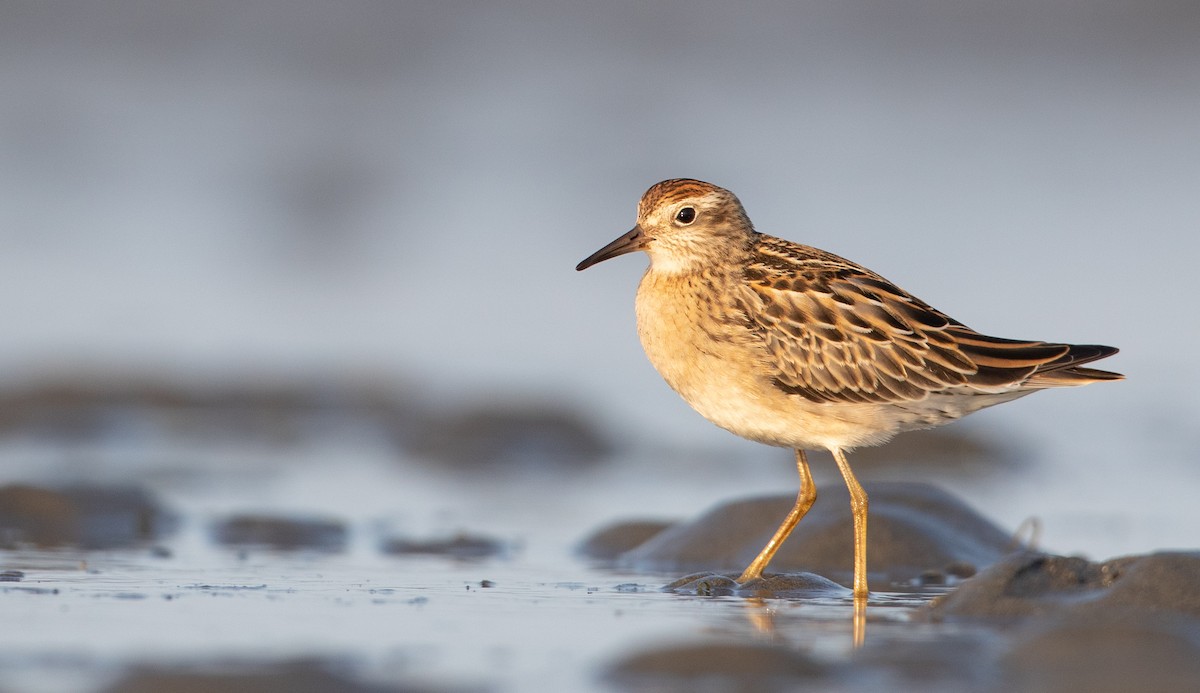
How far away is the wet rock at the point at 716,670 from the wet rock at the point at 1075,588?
47.7 inches

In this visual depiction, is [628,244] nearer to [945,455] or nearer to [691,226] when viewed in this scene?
[691,226]

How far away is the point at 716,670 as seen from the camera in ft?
17.7

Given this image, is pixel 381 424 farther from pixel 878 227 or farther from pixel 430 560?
pixel 878 227

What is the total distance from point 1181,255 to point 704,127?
6458 millimetres

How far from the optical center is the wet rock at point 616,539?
345 inches

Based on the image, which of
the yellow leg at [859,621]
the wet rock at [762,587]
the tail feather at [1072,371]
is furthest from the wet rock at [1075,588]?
the tail feather at [1072,371]

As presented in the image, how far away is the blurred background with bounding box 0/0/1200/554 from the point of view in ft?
39.5

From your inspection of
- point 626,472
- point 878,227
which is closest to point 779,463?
point 626,472

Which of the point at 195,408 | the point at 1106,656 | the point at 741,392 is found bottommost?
the point at 1106,656

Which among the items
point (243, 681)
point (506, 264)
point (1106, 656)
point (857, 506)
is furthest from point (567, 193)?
point (243, 681)

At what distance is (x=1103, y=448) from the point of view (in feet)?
37.9

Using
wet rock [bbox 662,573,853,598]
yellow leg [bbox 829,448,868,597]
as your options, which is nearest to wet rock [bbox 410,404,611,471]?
yellow leg [bbox 829,448,868,597]

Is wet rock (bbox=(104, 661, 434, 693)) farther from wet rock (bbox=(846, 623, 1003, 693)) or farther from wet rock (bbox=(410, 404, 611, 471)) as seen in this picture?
wet rock (bbox=(410, 404, 611, 471))

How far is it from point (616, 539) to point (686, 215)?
1.73 meters
